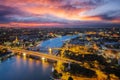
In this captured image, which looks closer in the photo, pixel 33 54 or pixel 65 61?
pixel 65 61

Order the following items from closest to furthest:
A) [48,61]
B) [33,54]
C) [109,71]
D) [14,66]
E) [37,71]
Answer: [109,71] < [37,71] < [14,66] < [48,61] < [33,54]

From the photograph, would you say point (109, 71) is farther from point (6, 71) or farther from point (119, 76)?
point (6, 71)

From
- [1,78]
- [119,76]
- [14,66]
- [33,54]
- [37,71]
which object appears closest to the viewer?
[119,76]

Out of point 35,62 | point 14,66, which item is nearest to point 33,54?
point 35,62

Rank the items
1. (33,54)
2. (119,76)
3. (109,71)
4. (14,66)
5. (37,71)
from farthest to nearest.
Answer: (33,54) → (14,66) → (37,71) → (109,71) → (119,76)

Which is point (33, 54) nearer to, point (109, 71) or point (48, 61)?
point (48, 61)

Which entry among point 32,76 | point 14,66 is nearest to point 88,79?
point 32,76
